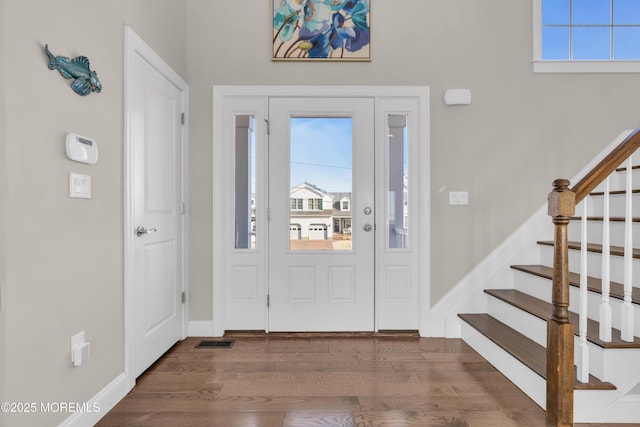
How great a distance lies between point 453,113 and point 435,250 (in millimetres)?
1183

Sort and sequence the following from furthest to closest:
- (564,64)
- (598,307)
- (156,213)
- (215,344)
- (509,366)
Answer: (564,64)
(215,344)
(156,213)
(509,366)
(598,307)

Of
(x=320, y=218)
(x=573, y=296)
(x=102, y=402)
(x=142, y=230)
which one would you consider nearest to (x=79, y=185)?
(x=142, y=230)

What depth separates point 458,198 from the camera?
2.95 m

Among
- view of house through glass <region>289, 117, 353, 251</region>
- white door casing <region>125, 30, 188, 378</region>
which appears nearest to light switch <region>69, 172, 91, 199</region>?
white door casing <region>125, 30, 188, 378</region>

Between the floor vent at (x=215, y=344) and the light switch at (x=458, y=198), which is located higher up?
the light switch at (x=458, y=198)

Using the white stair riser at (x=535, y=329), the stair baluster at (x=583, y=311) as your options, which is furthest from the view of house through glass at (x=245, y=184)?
the stair baluster at (x=583, y=311)

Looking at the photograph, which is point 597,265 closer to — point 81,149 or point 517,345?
point 517,345

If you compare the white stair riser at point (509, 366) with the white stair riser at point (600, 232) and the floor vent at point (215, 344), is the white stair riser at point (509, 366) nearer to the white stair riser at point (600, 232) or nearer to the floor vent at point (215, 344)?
the white stair riser at point (600, 232)

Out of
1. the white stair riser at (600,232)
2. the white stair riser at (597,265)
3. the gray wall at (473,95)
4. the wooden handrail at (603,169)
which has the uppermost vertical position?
the gray wall at (473,95)

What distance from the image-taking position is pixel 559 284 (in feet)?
5.59

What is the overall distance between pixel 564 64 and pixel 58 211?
3.71 m

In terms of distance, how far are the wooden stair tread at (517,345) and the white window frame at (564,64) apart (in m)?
2.14

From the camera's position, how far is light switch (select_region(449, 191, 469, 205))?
295 centimetres

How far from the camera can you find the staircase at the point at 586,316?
5.61 feet
